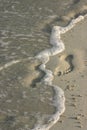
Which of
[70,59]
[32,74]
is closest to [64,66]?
[70,59]

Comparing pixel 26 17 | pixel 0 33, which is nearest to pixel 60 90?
pixel 0 33

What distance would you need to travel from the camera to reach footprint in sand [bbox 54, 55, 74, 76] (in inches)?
233

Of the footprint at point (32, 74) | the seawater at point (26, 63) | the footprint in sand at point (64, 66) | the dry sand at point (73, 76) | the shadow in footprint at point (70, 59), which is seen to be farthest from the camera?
the shadow in footprint at point (70, 59)

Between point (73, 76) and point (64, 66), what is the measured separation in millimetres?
360

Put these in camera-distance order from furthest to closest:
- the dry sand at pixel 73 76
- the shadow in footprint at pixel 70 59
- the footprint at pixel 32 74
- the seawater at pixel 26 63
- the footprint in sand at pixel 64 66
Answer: the shadow in footprint at pixel 70 59 → the footprint in sand at pixel 64 66 → the footprint at pixel 32 74 → the seawater at pixel 26 63 → the dry sand at pixel 73 76

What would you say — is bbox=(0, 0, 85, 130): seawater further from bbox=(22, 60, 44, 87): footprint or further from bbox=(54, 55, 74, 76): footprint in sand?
bbox=(54, 55, 74, 76): footprint in sand

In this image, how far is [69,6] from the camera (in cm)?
843

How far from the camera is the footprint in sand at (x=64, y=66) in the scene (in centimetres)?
593

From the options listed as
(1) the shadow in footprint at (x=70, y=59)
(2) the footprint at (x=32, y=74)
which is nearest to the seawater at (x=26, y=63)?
(2) the footprint at (x=32, y=74)

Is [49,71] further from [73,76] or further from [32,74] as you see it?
[73,76]

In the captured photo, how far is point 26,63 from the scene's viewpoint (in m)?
6.19

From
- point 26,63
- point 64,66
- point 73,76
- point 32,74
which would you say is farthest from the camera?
point 26,63

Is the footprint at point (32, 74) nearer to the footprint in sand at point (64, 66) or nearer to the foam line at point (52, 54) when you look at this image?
the foam line at point (52, 54)

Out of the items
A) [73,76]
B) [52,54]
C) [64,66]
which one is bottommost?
[73,76]
